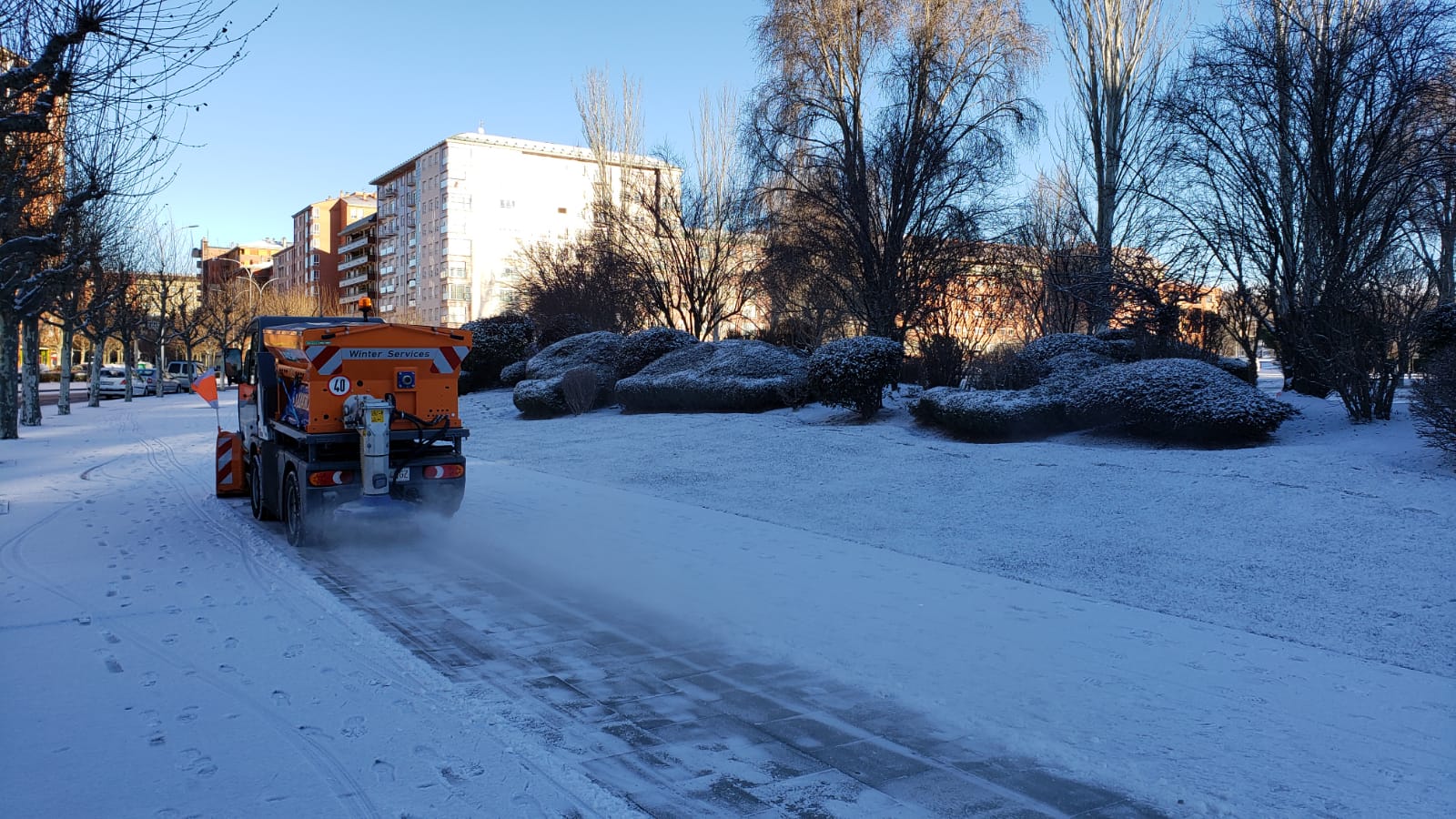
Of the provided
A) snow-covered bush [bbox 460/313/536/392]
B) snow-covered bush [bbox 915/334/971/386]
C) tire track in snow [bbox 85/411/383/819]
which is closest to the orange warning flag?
tire track in snow [bbox 85/411/383/819]

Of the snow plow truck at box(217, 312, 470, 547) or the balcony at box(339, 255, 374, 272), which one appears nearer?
the snow plow truck at box(217, 312, 470, 547)

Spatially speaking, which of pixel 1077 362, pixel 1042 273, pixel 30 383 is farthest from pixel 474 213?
pixel 1077 362

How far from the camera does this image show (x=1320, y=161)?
12.8 meters

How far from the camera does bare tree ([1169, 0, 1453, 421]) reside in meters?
12.1

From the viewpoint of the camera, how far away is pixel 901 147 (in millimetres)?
19922

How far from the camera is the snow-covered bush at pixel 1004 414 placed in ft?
42.5

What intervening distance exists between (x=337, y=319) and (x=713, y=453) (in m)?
5.78

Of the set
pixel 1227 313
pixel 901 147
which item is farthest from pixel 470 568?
pixel 901 147

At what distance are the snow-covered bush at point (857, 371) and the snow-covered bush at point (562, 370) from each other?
794 cm

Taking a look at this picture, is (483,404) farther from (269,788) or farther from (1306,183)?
(269,788)

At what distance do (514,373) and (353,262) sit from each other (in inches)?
3994

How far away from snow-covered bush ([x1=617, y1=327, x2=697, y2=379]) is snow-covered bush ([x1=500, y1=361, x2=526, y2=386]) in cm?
525

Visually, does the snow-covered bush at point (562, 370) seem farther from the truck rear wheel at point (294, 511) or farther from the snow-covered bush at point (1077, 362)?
the truck rear wheel at point (294, 511)

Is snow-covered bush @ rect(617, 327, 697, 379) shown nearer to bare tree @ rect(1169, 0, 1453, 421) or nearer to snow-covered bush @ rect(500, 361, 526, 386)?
snow-covered bush @ rect(500, 361, 526, 386)
